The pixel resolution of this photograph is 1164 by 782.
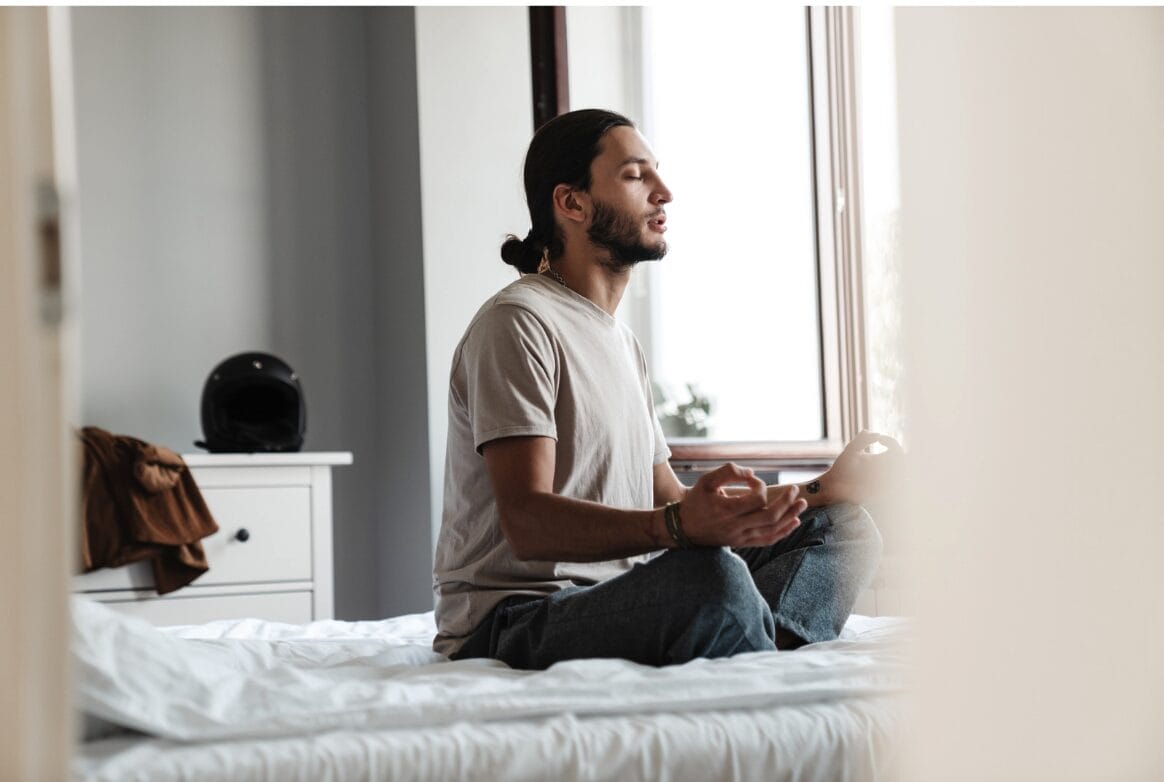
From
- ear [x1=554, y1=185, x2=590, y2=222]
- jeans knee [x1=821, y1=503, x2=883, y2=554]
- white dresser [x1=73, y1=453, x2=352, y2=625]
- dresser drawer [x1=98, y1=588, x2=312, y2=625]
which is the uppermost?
ear [x1=554, y1=185, x2=590, y2=222]

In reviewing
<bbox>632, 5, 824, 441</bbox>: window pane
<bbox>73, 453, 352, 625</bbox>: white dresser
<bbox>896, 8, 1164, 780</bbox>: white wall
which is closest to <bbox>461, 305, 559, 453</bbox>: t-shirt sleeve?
<bbox>896, 8, 1164, 780</bbox>: white wall

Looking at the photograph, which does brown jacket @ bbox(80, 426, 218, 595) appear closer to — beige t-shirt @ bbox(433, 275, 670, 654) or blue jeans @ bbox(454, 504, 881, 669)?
beige t-shirt @ bbox(433, 275, 670, 654)

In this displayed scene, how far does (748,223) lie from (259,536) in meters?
1.39

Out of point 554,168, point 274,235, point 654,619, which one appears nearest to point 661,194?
point 554,168

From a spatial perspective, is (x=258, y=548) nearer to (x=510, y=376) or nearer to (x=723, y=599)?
(x=510, y=376)

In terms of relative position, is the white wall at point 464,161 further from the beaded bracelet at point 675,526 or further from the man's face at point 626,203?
the beaded bracelet at point 675,526

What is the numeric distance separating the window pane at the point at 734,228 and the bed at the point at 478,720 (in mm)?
1773

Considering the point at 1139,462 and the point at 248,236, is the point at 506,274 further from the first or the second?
the point at 1139,462

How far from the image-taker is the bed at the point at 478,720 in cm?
99

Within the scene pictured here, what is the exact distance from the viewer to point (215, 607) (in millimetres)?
2906

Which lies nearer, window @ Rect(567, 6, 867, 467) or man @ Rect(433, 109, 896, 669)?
man @ Rect(433, 109, 896, 669)

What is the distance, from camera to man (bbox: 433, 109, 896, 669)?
4.45 ft

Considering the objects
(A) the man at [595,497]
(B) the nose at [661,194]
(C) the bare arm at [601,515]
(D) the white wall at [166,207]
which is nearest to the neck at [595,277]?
(A) the man at [595,497]

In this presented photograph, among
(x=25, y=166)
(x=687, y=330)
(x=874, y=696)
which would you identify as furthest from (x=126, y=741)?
(x=687, y=330)
